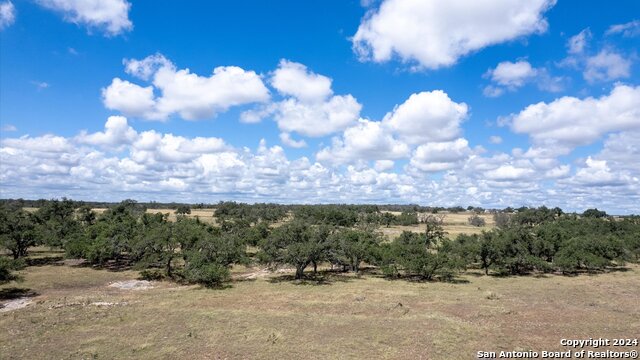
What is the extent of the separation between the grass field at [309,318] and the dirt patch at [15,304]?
85 centimetres

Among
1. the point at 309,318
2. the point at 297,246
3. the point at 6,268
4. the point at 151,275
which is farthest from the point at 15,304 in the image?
the point at 297,246

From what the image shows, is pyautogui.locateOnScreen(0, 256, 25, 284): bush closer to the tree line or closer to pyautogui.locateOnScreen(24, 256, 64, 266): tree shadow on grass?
the tree line

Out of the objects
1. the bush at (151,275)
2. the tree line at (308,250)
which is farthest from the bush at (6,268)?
the bush at (151,275)

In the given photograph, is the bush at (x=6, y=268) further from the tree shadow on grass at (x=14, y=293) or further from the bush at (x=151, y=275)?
the bush at (x=151, y=275)

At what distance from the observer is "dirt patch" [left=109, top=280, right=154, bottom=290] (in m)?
49.4

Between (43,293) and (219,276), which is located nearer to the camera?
(43,293)

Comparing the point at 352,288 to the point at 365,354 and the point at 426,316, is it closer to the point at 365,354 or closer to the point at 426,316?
the point at 426,316

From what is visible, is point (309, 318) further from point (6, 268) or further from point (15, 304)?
point (6, 268)

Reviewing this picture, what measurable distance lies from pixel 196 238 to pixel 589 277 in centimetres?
5686

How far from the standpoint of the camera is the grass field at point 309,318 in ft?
90.3

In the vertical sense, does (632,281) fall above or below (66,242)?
below

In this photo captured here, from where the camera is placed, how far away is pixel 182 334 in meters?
30.3

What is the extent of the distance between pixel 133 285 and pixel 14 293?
11927mm

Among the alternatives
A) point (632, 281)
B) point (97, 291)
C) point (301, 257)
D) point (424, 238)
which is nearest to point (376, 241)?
point (424, 238)
